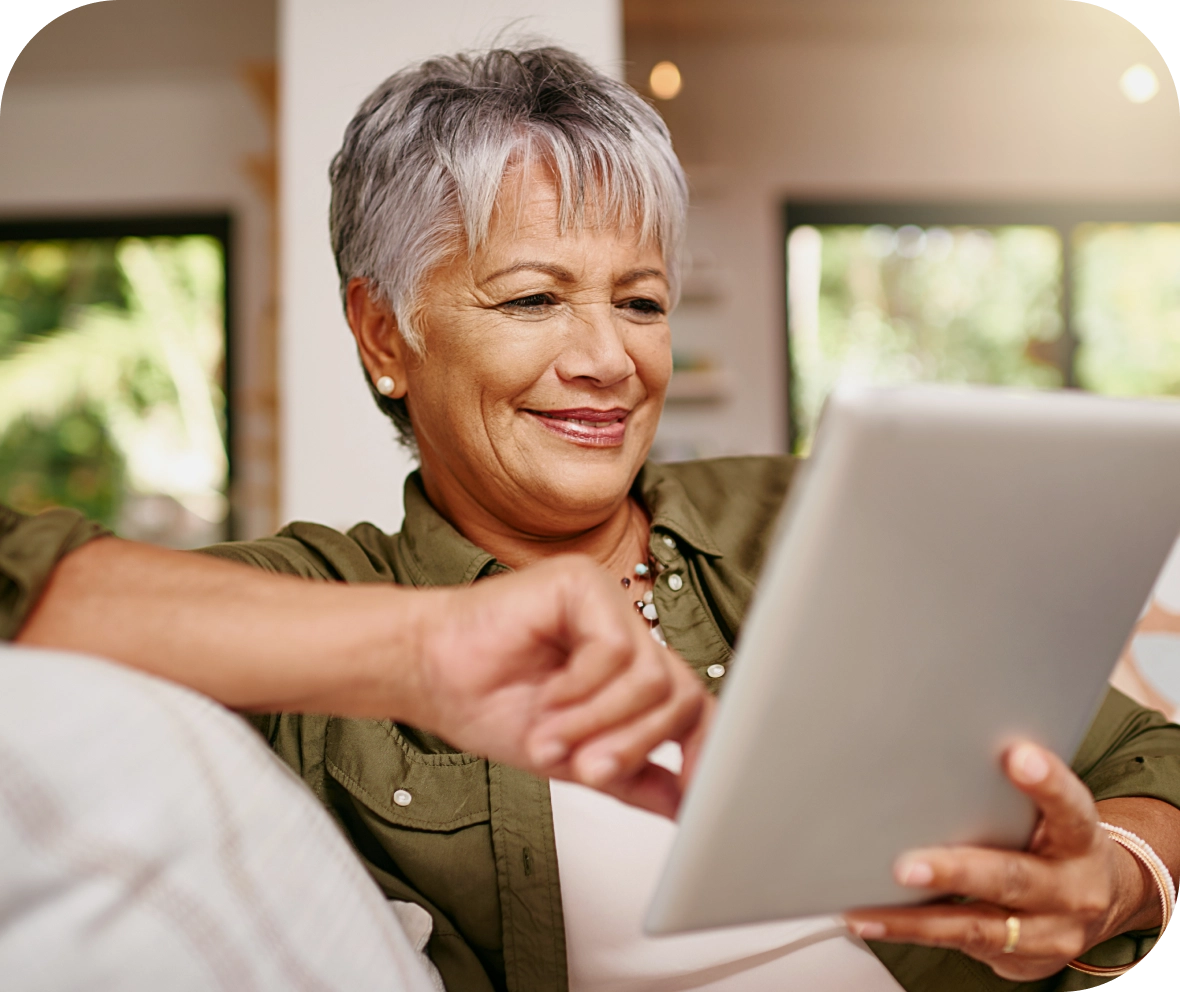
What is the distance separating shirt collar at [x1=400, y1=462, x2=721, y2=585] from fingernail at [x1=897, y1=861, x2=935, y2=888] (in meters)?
0.59

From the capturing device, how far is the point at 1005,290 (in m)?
5.32

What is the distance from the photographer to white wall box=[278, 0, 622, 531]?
2.40 m

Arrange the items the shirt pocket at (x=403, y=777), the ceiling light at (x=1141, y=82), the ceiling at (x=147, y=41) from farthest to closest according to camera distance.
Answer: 1. the ceiling at (x=147, y=41)
2. the ceiling light at (x=1141, y=82)
3. the shirt pocket at (x=403, y=777)

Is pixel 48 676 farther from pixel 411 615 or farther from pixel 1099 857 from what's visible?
pixel 1099 857

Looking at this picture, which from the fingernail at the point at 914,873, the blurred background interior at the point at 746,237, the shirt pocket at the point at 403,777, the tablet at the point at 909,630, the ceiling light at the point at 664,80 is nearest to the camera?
the tablet at the point at 909,630

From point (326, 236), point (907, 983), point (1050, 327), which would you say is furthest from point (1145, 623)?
point (1050, 327)

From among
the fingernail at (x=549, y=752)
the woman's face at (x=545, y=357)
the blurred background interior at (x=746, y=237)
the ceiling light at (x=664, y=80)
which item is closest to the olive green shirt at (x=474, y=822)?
the woman's face at (x=545, y=357)

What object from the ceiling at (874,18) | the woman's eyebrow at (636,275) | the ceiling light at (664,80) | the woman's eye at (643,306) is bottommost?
the woman's eye at (643,306)

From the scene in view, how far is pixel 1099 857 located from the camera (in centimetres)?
75

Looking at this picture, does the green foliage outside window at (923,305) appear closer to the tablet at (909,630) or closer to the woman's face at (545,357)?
the woman's face at (545,357)

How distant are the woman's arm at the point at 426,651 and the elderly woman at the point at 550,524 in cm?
30

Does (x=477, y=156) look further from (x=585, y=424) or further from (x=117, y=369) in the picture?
(x=117, y=369)

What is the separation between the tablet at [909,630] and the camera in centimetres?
51

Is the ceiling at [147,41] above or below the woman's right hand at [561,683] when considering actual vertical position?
above
